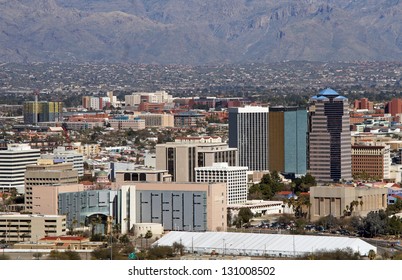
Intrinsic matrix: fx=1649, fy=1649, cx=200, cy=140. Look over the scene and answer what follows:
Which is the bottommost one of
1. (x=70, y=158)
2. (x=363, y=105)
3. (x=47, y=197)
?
(x=47, y=197)

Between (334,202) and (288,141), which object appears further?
(288,141)

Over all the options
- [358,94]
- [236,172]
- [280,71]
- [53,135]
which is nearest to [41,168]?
[236,172]

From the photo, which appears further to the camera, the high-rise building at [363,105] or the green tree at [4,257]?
the high-rise building at [363,105]

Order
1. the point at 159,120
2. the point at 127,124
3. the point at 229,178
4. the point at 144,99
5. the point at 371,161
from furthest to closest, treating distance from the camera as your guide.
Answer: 1. the point at 144,99
2. the point at 159,120
3. the point at 127,124
4. the point at 371,161
5. the point at 229,178

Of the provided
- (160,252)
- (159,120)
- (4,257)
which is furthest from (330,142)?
(159,120)

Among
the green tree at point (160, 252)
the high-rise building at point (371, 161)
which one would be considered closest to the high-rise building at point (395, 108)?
the high-rise building at point (371, 161)

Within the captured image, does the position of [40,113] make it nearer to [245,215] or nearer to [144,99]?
[144,99]

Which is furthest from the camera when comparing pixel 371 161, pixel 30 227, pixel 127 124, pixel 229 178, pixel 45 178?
pixel 127 124

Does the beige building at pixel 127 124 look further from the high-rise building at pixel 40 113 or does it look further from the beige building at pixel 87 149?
the beige building at pixel 87 149
